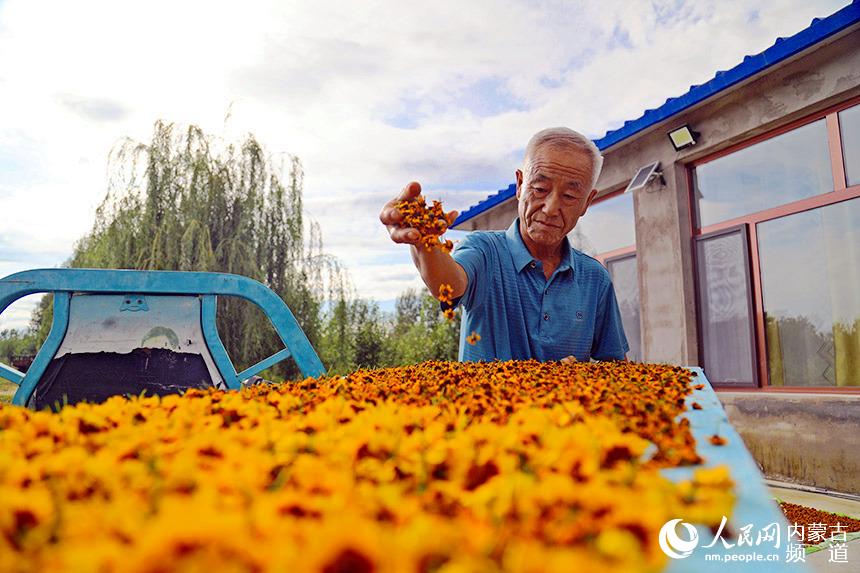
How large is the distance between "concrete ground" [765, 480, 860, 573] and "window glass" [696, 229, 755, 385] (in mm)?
918

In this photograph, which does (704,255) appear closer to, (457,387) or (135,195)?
(457,387)

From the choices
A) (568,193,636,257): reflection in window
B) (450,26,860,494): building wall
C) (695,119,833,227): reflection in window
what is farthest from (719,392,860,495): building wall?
(568,193,636,257): reflection in window

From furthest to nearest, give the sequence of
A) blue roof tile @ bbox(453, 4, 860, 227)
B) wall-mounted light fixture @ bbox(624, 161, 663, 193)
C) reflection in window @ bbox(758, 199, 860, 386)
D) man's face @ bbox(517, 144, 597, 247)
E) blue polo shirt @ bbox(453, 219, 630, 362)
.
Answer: wall-mounted light fixture @ bbox(624, 161, 663, 193) → reflection in window @ bbox(758, 199, 860, 386) → blue roof tile @ bbox(453, 4, 860, 227) → blue polo shirt @ bbox(453, 219, 630, 362) → man's face @ bbox(517, 144, 597, 247)

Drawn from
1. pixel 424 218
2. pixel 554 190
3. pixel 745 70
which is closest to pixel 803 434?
pixel 745 70

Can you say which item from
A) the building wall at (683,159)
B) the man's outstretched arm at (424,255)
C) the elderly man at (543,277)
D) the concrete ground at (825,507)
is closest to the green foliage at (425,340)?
the building wall at (683,159)

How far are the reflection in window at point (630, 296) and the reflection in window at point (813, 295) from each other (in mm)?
1365

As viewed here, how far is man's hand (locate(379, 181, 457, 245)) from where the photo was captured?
161 centimetres

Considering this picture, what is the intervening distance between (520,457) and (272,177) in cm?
828

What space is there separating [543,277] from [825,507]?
10.2 feet

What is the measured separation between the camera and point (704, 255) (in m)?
5.43

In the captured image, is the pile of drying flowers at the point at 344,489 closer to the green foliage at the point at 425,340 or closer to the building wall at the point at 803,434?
the building wall at the point at 803,434

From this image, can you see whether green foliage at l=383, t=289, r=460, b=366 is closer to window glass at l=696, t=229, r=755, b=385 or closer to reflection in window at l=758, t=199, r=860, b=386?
window glass at l=696, t=229, r=755, b=385

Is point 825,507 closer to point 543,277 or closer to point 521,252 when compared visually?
point 543,277

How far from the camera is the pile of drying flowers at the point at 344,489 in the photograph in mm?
348
